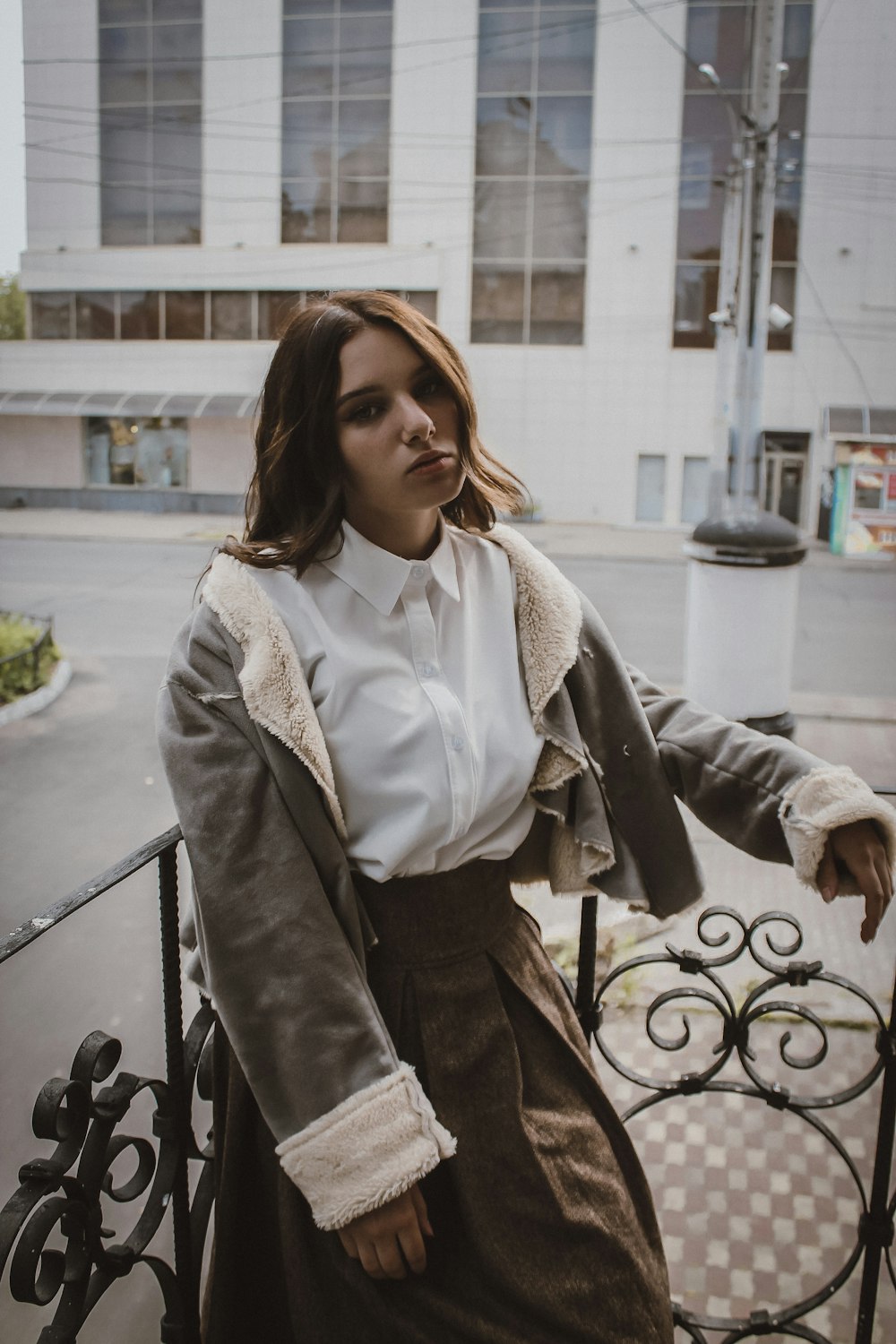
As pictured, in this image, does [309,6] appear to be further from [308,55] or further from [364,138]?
[364,138]

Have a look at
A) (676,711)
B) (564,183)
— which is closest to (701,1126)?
(676,711)

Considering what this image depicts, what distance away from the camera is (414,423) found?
0.88 meters

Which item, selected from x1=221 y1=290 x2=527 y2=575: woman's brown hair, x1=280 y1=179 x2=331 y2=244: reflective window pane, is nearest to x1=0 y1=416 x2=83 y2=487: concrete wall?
x1=280 y1=179 x2=331 y2=244: reflective window pane

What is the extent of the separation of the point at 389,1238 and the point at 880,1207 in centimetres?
70

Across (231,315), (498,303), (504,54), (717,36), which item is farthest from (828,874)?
(498,303)

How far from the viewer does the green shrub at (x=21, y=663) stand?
19.1 feet

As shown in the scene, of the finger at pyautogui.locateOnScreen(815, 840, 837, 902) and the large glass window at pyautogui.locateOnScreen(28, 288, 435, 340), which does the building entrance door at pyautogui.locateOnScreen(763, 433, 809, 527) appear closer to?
the large glass window at pyautogui.locateOnScreen(28, 288, 435, 340)

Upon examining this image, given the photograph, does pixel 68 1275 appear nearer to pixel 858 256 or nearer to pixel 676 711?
pixel 676 711

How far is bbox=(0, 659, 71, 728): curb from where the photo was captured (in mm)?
5578

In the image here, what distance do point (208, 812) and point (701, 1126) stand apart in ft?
5.92

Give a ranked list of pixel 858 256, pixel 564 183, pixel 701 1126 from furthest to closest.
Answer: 1. pixel 564 183
2. pixel 858 256
3. pixel 701 1126

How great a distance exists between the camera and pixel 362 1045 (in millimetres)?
775

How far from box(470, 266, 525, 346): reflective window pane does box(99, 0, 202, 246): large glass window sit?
6.08 metres

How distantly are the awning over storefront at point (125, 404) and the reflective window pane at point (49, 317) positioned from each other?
56 cm
